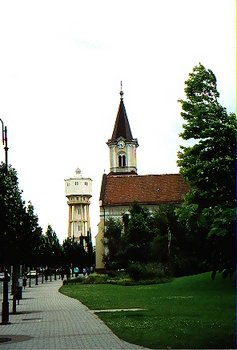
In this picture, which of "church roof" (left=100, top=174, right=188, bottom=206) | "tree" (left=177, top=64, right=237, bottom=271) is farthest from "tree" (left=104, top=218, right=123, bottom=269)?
"tree" (left=177, top=64, right=237, bottom=271)

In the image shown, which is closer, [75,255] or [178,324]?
[178,324]

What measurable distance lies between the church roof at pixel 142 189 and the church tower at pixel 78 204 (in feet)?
108

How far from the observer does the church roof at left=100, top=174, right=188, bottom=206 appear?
317 feet

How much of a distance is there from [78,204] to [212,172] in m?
121

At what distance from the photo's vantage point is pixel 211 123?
1375cm

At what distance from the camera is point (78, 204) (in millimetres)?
133375

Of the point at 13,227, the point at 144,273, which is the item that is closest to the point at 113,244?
the point at 144,273

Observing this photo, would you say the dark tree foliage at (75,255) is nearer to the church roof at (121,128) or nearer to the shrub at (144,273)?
the church roof at (121,128)

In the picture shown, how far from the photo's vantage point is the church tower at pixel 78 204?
133 metres

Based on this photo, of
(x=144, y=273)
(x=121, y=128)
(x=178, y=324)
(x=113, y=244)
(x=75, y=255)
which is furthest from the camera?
(x=121, y=128)

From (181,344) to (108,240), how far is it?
67.9m

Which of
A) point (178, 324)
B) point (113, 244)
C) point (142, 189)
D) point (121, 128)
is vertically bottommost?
point (178, 324)

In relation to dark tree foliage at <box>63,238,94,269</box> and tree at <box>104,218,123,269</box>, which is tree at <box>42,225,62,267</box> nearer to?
dark tree foliage at <box>63,238,94,269</box>

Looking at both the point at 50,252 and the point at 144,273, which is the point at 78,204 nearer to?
the point at 50,252
